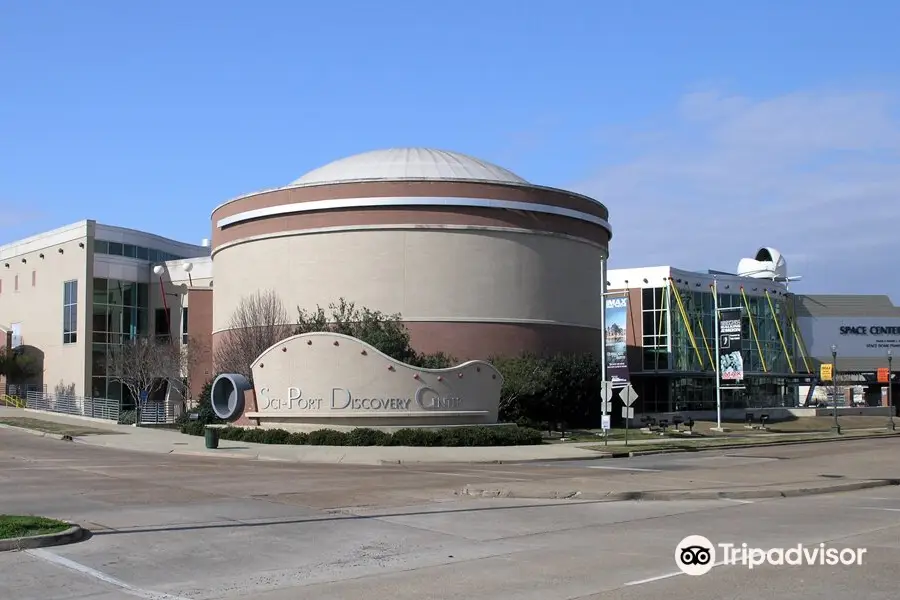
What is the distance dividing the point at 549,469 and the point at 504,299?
25.7m

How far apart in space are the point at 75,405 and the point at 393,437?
108ft

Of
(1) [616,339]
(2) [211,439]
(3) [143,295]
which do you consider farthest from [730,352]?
(3) [143,295]

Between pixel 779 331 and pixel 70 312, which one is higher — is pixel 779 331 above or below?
below

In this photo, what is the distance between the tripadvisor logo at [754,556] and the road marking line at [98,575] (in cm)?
615

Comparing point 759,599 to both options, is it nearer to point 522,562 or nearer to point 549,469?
point 522,562

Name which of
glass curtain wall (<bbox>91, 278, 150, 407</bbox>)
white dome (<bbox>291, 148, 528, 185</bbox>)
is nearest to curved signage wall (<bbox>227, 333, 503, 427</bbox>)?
white dome (<bbox>291, 148, 528, 185</bbox>)

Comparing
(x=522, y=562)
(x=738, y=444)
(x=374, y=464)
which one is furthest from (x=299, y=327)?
(x=522, y=562)

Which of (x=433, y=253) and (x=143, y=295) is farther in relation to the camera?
(x=143, y=295)

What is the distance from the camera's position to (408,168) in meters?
57.8

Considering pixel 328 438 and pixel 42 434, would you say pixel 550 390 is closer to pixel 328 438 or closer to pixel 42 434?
pixel 328 438

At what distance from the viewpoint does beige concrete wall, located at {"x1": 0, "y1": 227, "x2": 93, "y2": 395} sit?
213 ft

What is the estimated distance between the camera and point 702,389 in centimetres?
8138

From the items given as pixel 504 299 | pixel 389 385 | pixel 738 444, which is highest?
pixel 504 299

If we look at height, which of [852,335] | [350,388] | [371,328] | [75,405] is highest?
[852,335]
